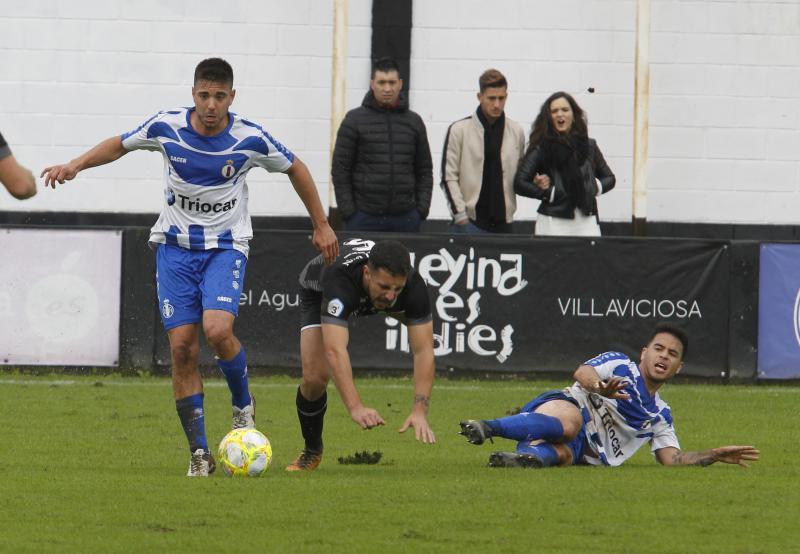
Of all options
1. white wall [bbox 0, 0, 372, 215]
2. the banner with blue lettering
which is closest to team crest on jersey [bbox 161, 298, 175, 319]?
the banner with blue lettering

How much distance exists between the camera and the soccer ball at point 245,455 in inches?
306

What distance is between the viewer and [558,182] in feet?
42.8

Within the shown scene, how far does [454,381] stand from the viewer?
13.2 m

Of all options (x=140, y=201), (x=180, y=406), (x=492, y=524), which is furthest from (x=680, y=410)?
(x=140, y=201)

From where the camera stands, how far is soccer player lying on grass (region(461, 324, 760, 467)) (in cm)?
819

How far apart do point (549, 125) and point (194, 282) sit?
545cm

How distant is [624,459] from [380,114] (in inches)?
202

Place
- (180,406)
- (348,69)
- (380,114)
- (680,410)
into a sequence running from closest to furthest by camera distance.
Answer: (180,406), (680,410), (380,114), (348,69)

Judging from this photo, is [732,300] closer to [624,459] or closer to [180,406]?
[624,459]

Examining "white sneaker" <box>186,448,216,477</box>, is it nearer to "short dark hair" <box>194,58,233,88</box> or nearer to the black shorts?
the black shorts

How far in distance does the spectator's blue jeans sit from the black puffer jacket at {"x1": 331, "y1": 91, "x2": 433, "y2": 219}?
0.06 m

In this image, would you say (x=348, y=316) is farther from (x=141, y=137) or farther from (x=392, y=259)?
(x=141, y=137)

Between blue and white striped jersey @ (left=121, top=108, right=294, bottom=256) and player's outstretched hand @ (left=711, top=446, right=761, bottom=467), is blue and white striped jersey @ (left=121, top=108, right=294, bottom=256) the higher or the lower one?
the higher one

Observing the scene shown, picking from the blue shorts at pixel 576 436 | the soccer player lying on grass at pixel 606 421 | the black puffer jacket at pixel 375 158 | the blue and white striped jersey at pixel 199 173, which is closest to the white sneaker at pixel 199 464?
the blue and white striped jersey at pixel 199 173
